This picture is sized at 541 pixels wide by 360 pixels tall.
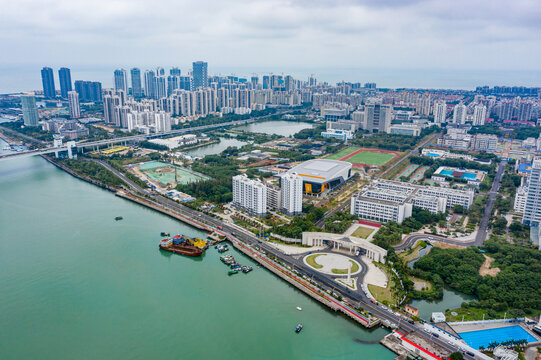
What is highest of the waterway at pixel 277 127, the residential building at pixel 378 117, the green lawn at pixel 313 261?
the residential building at pixel 378 117

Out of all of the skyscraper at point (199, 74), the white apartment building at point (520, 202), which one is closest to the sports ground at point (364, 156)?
the white apartment building at point (520, 202)

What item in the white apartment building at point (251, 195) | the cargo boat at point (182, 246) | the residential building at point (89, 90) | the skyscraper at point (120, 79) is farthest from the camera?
the skyscraper at point (120, 79)

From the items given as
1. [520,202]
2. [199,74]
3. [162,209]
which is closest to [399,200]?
[520,202]

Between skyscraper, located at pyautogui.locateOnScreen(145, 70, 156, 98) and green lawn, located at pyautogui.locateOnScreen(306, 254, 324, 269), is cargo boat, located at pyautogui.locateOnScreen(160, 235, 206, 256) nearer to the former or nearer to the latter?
green lawn, located at pyautogui.locateOnScreen(306, 254, 324, 269)

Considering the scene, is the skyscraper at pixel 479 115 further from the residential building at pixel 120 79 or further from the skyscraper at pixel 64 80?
the skyscraper at pixel 64 80

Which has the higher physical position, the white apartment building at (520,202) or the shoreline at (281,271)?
the white apartment building at (520,202)

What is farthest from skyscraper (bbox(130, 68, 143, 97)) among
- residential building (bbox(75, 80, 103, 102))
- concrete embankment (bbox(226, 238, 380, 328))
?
concrete embankment (bbox(226, 238, 380, 328))
